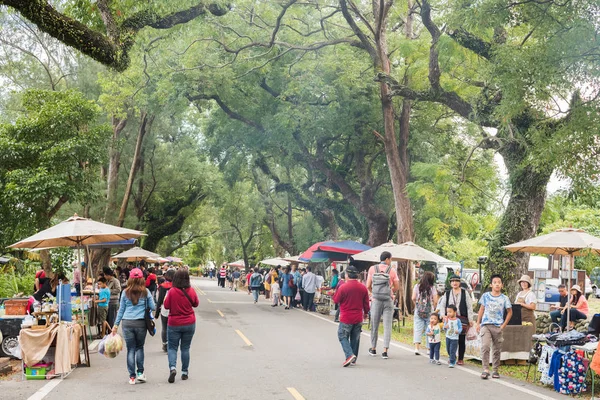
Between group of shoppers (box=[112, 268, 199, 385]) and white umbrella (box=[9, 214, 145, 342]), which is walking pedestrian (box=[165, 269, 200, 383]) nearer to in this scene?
group of shoppers (box=[112, 268, 199, 385])

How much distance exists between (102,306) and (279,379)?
23.8ft

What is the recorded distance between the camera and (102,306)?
15422 millimetres

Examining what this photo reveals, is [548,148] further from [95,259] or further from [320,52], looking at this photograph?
[95,259]

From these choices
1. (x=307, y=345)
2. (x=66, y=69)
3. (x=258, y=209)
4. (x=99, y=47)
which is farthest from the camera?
(x=258, y=209)

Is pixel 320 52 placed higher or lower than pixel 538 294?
higher

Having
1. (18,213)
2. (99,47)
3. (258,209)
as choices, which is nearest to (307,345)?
(99,47)

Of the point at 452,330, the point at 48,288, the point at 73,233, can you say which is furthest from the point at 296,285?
the point at 452,330

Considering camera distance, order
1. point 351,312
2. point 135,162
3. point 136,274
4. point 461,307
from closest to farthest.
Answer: point 136,274
point 351,312
point 461,307
point 135,162

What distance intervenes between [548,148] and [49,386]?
30.8 ft

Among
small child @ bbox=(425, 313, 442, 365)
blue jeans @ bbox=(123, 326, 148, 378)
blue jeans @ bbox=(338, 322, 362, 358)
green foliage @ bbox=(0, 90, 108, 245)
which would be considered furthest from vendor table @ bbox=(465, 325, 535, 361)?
green foliage @ bbox=(0, 90, 108, 245)

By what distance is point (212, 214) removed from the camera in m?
58.8

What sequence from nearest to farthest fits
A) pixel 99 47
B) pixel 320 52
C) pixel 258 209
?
pixel 99 47 < pixel 320 52 < pixel 258 209

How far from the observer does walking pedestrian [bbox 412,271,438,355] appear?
12977 mm

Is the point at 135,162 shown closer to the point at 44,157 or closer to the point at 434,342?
the point at 44,157
